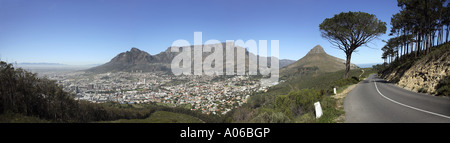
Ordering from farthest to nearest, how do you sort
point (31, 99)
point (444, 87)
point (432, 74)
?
point (31, 99) < point (432, 74) < point (444, 87)

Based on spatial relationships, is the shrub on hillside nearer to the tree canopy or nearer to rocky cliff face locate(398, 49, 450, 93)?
rocky cliff face locate(398, 49, 450, 93)

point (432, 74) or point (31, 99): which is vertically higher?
point (432, 74)

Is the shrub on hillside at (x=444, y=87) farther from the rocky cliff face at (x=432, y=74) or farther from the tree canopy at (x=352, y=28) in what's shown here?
the tree canopy at (x=352, y=28)

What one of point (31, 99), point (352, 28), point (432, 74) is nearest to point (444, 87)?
point (432, 74)

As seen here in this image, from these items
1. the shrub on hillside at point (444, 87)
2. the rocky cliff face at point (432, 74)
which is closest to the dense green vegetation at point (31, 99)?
the shrub on hillside at point (444, 87)

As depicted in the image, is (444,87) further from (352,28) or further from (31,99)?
(31,99)

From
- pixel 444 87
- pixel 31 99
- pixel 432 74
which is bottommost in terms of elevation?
pixel 31 99

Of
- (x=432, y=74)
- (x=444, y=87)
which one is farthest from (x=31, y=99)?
(x=432, y=74)

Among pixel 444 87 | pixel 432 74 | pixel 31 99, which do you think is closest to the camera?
pixel 444 87

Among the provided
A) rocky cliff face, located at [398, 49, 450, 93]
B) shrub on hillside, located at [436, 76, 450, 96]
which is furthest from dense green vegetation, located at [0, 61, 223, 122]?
rocky cliff face, located at [398, 49, 450, 93]

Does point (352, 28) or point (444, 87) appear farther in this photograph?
point (352, 28)
